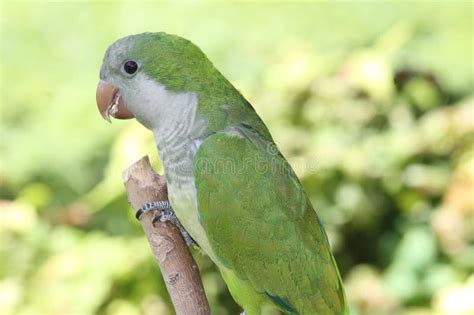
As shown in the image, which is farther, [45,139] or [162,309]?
[45,139]

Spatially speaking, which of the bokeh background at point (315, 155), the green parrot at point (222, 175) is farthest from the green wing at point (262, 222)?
the bokeh background at point (315, 155)

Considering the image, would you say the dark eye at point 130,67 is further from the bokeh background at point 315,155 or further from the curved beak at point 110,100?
the bokeh background at point 315,155

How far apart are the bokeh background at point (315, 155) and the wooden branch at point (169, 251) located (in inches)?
30.2

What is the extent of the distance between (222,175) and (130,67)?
0.77 feet

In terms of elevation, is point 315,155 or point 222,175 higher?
point 315,155

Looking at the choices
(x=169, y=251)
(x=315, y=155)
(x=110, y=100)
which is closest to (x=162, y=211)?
(x=169, y=251)

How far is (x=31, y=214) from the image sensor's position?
231cm

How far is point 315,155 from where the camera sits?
Result: 227 cm

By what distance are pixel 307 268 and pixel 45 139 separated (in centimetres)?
131

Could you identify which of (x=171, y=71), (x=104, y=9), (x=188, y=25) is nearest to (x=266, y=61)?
(x=188, y=25)

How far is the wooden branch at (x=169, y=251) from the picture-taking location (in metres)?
1.33

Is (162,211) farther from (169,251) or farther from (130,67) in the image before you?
(130,67)

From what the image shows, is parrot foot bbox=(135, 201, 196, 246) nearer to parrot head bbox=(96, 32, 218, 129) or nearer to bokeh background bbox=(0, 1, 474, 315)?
parrot head bbox=(96, 32, 218, 129)

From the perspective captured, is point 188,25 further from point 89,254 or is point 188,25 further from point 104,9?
point 89,254
